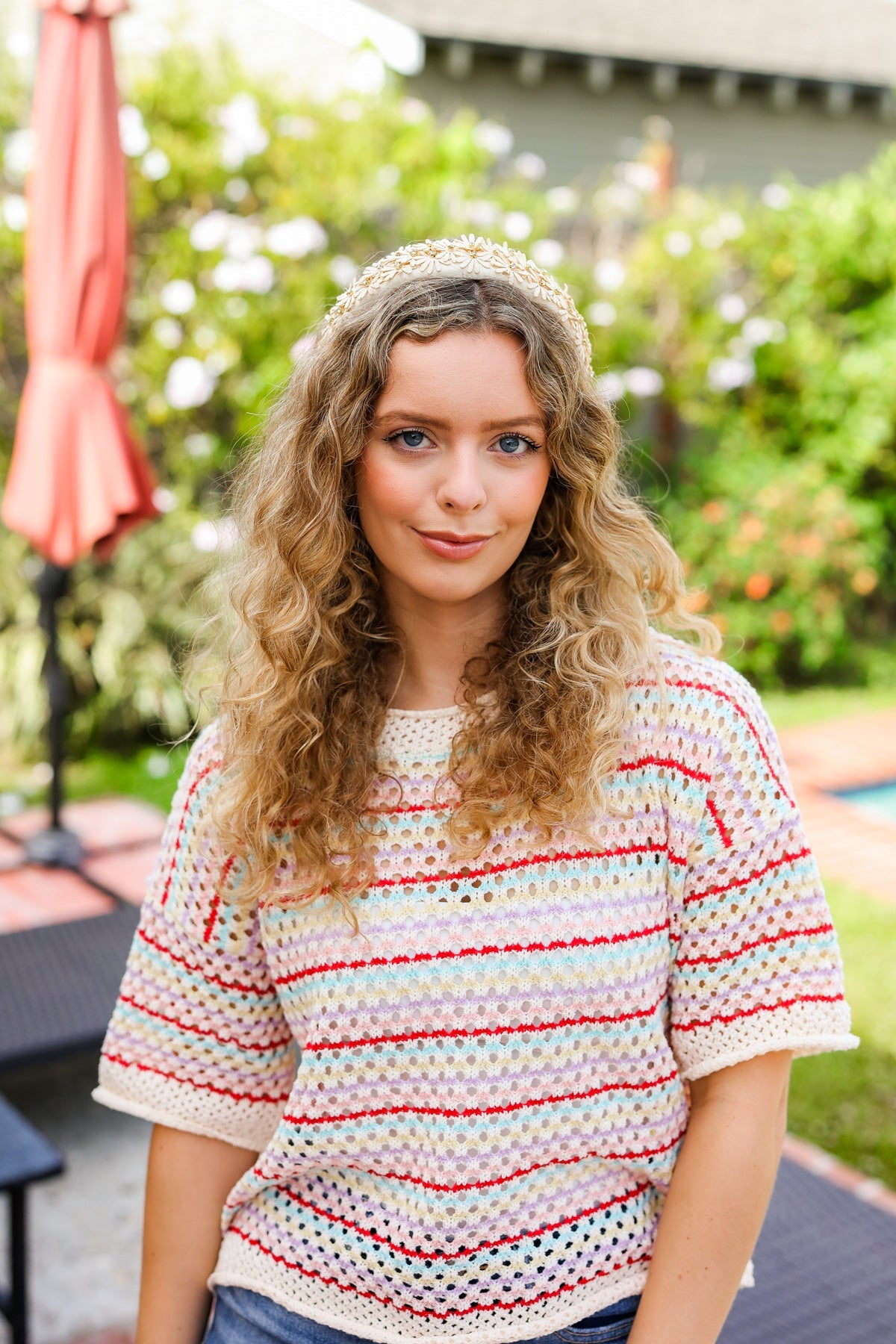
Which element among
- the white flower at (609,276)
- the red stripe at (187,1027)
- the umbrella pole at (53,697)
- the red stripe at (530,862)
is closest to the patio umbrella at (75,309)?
the umbrella pole at (53,697)

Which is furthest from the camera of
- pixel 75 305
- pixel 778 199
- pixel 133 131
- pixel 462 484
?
pixel 778 199

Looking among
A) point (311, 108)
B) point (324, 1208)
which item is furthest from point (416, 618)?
point (311, 108)

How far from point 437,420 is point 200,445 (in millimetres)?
5253

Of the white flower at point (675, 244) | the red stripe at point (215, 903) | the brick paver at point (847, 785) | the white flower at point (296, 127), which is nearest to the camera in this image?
the red stripe at point (215, 903)

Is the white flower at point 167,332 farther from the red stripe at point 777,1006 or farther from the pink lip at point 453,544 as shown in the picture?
the red stripe at point 777,1006

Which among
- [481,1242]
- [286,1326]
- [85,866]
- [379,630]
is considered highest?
[379,630]

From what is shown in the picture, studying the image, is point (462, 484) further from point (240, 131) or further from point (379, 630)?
point (240, 131)

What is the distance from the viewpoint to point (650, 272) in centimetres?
746

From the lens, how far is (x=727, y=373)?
7625 mm

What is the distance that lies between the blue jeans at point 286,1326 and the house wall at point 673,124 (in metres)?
13.3

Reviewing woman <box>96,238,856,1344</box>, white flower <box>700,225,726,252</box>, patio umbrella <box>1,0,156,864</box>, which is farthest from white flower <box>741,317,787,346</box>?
woman <box>96,238,856,1344</box>

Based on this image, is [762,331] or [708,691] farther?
[762,331]

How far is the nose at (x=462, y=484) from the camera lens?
50.1 inches

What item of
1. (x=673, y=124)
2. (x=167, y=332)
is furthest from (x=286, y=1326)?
(x=673, y=124)
